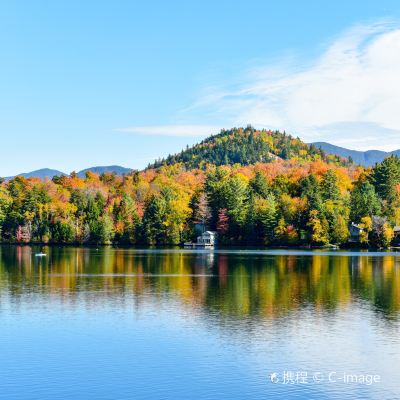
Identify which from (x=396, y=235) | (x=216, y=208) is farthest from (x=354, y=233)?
(x=216, y=208)

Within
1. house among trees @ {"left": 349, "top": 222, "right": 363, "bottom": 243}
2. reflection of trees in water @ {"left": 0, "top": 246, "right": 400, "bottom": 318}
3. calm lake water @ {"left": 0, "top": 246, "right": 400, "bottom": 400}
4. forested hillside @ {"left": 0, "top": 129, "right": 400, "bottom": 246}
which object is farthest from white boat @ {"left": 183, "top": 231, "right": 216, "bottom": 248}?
calm lake water @ {"left": 0, "top": 246, "right": 400, "bottom": 400}

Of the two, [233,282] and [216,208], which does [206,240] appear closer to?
[216,208]

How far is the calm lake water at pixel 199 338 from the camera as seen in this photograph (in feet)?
74.1

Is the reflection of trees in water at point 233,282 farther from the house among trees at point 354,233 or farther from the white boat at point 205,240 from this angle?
the white boat at point 205,240

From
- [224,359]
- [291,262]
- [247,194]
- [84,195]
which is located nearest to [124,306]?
[224,359]

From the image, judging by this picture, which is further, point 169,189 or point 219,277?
point 169,189

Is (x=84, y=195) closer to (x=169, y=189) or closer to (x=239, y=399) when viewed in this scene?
(x=169, y=189)

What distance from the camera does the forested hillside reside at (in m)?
118

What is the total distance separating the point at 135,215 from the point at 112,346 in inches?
4483

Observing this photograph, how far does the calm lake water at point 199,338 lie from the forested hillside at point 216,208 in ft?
→ 212

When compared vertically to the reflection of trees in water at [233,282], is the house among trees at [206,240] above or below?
above

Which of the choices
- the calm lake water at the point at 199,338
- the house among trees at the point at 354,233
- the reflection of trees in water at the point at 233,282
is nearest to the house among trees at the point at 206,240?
the house among trees at the point at 354,233

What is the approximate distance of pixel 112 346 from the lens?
28672 millimetres

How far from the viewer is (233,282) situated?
5331 centimetres
